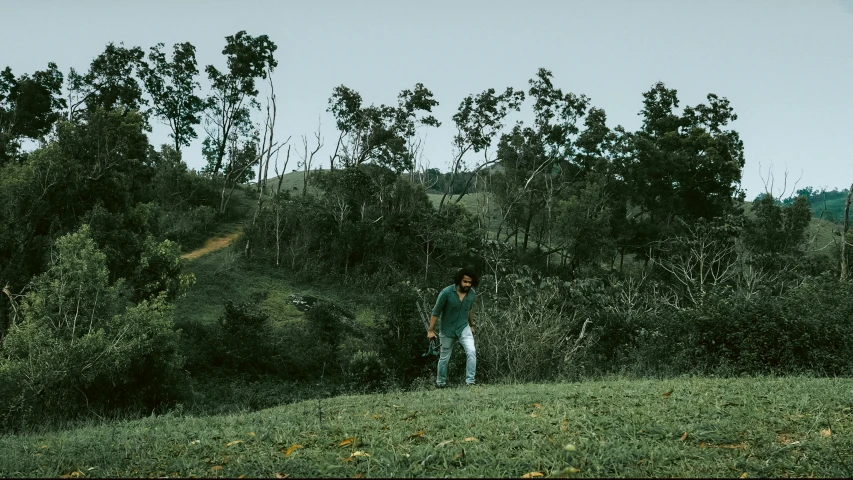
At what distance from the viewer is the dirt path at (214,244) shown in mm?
39700

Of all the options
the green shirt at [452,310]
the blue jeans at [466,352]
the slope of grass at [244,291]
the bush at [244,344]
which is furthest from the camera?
the slope of grass at [244,291]

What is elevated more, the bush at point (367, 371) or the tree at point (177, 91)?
the tree at point (177, 91)

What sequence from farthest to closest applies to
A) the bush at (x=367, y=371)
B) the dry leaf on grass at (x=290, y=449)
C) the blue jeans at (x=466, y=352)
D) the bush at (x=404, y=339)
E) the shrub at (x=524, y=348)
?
the bush at (x=404, y=339) → the bush at (x=367, y=371) → the shrub at (x=524, y=348) → the blue jeans at (x=466, y=352) → the dry leaf on grass at (x=290, y=449)

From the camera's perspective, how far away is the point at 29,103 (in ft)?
133

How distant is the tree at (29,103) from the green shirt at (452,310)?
37.6m

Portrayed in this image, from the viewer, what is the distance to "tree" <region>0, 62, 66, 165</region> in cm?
3962

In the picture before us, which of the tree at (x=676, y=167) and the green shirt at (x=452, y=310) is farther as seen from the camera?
the tree at (x=676, y=167)

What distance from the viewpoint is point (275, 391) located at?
75.7ft

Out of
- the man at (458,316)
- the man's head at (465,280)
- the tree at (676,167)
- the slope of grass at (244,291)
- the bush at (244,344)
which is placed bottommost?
the bush at (244,344)

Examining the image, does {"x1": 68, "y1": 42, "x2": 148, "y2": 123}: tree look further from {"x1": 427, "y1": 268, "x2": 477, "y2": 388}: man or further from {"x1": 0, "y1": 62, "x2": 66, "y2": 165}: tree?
{"x1": 427, "y1": 268, "x2": 477, "y2": 388}: man

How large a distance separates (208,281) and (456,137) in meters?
24.1

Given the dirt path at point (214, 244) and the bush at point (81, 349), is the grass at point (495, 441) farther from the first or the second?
the dirt path at point (214, 244)

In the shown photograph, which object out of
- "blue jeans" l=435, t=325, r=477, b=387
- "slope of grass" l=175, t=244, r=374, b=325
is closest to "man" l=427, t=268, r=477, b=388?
"blue jeans" l=435, t=325, r=477, b=387

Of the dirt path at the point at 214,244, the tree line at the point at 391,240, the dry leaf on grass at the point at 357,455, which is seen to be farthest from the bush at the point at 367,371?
the dirt path at the point at 214,244
